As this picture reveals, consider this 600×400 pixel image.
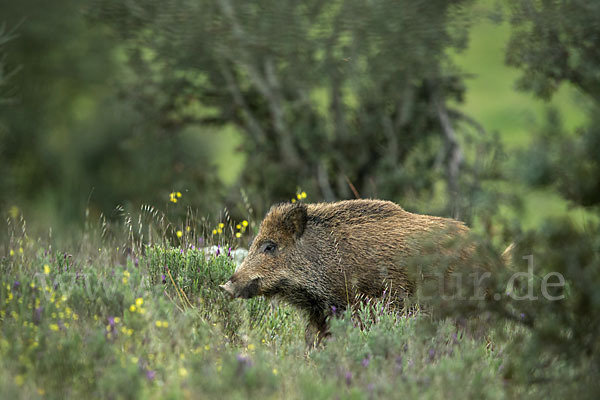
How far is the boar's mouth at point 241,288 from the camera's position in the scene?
5207 millimetres

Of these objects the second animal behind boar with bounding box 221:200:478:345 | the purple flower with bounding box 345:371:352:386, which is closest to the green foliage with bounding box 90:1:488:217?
the second animal behind boar with bounding box 221:200:478:345

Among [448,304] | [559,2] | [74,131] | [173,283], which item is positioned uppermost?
[559,2]

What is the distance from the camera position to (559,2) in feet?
24.7

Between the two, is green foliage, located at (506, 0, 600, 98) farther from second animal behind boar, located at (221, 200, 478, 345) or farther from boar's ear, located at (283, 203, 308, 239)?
boar's ear, located at (283, 203, 308, 239)

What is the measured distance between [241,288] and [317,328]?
0.67m

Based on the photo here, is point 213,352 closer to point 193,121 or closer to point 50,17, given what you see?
point 193,121

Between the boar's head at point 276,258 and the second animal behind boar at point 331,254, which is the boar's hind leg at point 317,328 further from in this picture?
the boar's head at point 276,258

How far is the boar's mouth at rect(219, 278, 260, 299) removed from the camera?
205 inches

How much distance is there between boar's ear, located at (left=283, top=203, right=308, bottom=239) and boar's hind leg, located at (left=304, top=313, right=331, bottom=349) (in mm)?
646

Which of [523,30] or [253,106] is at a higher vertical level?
[523,30]

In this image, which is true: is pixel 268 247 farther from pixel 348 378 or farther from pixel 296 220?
pixel 348 378

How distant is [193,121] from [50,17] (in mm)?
7585

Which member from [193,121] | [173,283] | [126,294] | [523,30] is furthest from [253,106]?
[126,294]

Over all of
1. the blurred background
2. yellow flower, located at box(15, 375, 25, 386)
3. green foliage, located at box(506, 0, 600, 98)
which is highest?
green foliage, located at box(506, 0, 600, 98)
